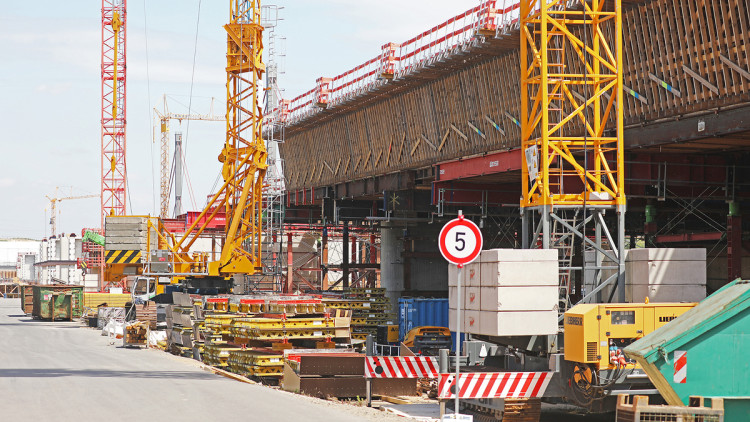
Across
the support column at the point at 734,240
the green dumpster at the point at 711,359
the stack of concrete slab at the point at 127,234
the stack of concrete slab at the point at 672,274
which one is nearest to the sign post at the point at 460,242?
the green dumpster at the point at 711,359

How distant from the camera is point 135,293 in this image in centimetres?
4825

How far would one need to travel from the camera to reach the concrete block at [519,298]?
1680cm

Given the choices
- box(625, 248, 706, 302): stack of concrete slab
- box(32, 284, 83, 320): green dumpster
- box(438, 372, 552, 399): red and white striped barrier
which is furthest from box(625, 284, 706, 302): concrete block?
box(32, 284, 83, 320): green dumpster

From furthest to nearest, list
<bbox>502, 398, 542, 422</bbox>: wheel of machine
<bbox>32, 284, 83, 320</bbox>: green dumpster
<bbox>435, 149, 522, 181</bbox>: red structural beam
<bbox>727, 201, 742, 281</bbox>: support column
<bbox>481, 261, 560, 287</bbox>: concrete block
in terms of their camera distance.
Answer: <bbox>32, 284, 83, 320</bbox>: green dumpster
<bbox>435, 149, 522, 181</bbox>: red structural beam
<bbox>727, 201, 742, 281</bbox>: support column
<bbox>481, 261, 560, 287</bbox>: concrete block
<bbox>502, 398, 542, 422</bbox>: wheel of machine

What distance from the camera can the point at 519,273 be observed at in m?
16.9

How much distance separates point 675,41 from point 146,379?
16411mm

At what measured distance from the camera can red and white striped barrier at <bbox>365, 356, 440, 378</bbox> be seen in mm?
18734

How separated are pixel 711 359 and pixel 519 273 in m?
4.55

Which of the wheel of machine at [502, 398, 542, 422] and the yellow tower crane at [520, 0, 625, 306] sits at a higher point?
the yellow tower crane at [520, 0, 625, 306]

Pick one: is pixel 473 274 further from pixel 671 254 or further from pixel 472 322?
pixel 671 254

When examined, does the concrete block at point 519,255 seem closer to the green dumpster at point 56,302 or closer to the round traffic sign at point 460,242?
the round traffic sign at point 460,242

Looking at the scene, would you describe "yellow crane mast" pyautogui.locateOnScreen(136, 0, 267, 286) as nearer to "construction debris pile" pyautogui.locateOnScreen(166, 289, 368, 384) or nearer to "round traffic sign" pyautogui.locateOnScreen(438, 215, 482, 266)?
"construction debris pile" pyautogui.locateOnScreen(166, 289, 368, 384)

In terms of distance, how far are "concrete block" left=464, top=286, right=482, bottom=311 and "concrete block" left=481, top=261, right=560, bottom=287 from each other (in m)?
0.35

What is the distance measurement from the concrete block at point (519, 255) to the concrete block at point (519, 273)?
0.07m
